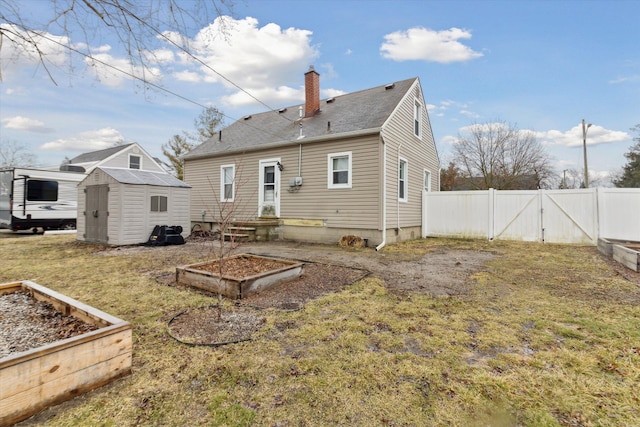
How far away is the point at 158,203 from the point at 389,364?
971 cm

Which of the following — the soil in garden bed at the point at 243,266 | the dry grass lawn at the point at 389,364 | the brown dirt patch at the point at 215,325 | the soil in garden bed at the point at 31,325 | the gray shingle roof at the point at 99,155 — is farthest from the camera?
the gray shingle roof at the point at 99,155

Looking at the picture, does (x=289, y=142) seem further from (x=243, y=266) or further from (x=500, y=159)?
(x=500, y=159)

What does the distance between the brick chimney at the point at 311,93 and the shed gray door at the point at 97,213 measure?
25.9 feet

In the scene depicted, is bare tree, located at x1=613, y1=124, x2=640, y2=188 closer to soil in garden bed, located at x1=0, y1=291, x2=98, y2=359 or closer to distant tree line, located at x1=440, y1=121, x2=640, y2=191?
distant tree line, located at x1=440, y1=121, x2=640, y2=191

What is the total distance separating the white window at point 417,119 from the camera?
39.3 ft

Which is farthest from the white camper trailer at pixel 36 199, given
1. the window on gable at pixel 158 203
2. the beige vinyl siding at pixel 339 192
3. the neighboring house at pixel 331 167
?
the beige vinyl siding at pixel 339 192

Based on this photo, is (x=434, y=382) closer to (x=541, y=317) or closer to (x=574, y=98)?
(x=541, y=317)

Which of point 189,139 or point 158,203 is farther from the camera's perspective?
point 189,139

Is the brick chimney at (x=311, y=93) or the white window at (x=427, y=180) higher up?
the brick chimney at (x=311, y=93)

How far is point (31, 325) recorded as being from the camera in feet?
8.54

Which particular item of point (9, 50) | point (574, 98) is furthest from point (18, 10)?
point (574, 98)

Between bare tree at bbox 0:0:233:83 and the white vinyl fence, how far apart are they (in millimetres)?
10764

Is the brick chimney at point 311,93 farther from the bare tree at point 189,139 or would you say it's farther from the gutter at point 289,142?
the bare tree at point 189,139

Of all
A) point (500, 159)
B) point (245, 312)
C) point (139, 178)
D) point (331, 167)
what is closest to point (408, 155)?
point (331, 167)
